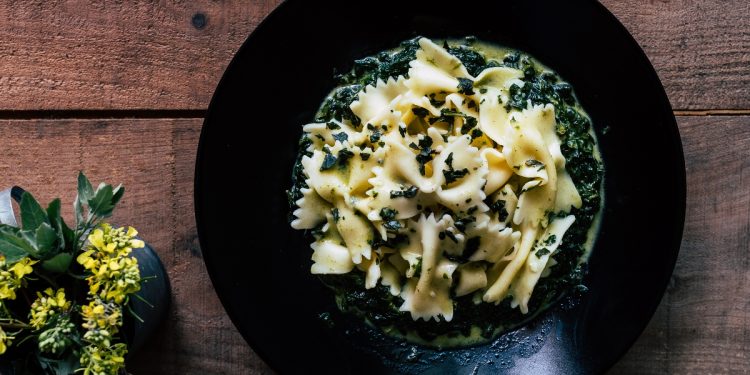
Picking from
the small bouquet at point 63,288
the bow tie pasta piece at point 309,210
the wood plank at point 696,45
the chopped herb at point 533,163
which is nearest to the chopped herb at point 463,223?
the chopped herb at point 533,163

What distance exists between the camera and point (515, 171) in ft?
10.2

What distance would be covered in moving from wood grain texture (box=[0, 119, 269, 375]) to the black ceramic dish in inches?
14.0

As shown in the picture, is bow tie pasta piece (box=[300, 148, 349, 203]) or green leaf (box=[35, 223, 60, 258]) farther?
bow tie pasta piece (box=[300, 148, 349, 203])

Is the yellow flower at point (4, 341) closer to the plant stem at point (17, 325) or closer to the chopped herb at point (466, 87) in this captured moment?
the plant stem at point (17, 325)

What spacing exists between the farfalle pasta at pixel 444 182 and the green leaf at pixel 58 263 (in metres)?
→ 1.05

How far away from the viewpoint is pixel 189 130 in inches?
135

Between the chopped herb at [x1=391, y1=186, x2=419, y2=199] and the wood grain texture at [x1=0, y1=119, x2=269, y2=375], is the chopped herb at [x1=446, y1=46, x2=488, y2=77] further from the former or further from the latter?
the wood grain texture at [x1=0, y1=119, x2=269, y2=375]

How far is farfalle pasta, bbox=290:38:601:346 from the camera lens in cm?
304

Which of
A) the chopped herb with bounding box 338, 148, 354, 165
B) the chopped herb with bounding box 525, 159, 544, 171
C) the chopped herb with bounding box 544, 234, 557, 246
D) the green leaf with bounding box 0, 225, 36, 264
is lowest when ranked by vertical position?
the chopped herb with bounding box 544, 234, 557, 246

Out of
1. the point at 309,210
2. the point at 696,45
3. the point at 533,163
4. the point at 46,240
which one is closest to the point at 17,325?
the point at 46,240

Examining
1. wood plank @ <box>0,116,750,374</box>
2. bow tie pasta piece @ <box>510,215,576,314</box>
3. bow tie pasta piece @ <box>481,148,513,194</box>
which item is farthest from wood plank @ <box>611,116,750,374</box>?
bow tie pasta piece @ <box>481,148,513,194</box>

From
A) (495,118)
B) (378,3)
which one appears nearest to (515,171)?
(495,118)

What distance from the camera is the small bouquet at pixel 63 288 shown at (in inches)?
93.1

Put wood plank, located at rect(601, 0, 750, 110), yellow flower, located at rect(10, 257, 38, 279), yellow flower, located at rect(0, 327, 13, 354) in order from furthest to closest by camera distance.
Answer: wood plank, located at rect(601, 0, 750, 110) < yellow flower, located at rect(10, 257, 38, 279) < yellow flower, located at rect(0, 327, 13, 354)
